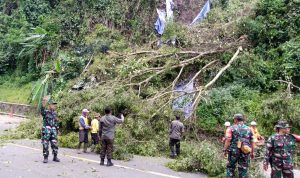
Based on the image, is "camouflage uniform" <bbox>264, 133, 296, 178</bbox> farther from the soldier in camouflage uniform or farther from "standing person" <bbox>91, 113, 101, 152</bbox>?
"standing person" <bbox>91, 113, 101, 152</bbox>

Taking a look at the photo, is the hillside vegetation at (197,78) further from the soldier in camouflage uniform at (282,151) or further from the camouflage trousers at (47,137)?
the camouflage trousers at (47,137)

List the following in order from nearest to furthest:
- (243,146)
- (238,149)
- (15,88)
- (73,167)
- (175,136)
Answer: (243,146)
(238,149)
(73,167)
(175,136)
(15,88)

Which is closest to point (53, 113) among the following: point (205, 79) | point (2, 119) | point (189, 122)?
point (189, 122)

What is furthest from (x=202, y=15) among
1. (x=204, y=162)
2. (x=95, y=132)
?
(x=204, y=162)

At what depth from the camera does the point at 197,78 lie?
59.5 feet

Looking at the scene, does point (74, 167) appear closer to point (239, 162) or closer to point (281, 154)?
point (239, 162)

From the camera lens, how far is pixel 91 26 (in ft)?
94.4

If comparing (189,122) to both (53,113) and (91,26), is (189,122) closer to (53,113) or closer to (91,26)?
(53,113)

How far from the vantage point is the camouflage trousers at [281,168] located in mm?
8258

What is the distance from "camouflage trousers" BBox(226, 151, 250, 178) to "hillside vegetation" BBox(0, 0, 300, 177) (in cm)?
182

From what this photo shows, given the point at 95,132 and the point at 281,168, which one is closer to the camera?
the point at 281,168

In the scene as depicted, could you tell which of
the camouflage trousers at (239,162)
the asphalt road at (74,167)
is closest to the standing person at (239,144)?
the camouflage trousers at (239,162)

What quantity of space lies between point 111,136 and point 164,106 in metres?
4.55

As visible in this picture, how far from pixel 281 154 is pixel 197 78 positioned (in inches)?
395
